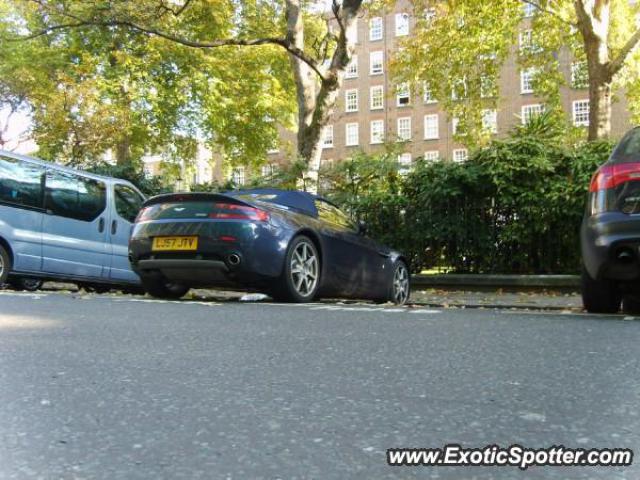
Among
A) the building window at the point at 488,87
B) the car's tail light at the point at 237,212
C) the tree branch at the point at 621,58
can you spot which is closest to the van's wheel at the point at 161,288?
the car's tail light at the point at 237,212

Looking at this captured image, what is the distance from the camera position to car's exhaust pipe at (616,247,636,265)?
5.74 metres

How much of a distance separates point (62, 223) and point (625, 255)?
8331 millimetres

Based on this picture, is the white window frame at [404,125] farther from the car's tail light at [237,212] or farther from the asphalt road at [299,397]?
the asphalt road at [299,397]

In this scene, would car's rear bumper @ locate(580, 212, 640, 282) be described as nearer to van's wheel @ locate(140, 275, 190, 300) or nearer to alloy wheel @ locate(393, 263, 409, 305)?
alloy wheel @ locate(393, 263, 409, 305)

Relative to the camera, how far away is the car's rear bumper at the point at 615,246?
572cm

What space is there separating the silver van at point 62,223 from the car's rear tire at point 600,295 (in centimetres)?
767

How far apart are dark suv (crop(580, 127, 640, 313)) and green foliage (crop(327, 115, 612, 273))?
5.70m

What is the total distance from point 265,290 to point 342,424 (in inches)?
232

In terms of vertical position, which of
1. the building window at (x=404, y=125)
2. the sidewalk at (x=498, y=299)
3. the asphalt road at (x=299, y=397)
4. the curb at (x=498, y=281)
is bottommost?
the sidewalk at (x=498, y=299)

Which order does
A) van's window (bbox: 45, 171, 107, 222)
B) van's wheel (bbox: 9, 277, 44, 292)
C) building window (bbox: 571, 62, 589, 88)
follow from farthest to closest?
building window (bbox: 571, 62, 589, 88) < van's wheel (bbox: 9, 277, 44, 292) < van's window (bbox: 45, 171, 107, 222)

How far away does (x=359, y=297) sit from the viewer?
978cm

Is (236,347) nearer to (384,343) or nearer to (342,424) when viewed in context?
(384,343)

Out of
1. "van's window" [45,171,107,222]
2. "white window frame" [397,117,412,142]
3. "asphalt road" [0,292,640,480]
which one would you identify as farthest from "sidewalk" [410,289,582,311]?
"white window frame" [397,117,412,142]

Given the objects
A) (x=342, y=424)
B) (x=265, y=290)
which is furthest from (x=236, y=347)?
(x=265, y=290)
